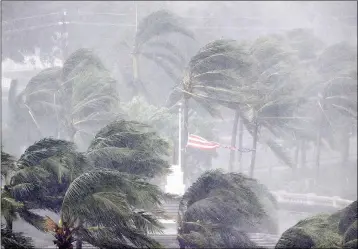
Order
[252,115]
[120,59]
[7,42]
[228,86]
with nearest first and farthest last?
1. [228,86]
2. [252,115]
3. [7,42]
4. [120,59]

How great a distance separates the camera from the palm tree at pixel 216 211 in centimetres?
1427

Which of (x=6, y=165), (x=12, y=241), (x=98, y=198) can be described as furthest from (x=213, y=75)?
(x=12, y=241)

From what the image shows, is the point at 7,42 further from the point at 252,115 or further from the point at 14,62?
the point at 252,115

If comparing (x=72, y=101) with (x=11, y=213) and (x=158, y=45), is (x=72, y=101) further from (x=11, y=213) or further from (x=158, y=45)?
(x=11, y=213)

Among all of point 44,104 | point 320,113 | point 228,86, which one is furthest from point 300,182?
point 44,104

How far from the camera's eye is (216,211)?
14297 millimetres

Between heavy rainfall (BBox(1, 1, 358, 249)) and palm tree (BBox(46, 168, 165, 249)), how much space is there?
0.03 m

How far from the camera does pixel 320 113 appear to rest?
1583 inches

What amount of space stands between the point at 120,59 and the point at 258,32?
63.8 ft

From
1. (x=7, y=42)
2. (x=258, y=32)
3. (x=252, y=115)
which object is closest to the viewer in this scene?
(x=252, y=115)

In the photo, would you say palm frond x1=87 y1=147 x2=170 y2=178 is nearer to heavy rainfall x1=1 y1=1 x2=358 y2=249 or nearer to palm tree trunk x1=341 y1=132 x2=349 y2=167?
heavy rainfall x1=1 y1=1 x2=358 y2=249

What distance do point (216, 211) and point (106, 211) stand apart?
346 cm

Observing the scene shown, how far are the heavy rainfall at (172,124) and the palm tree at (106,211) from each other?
33mm

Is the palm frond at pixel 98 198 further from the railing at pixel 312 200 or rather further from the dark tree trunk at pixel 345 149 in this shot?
the dark tree trunk at pixel 345 149
